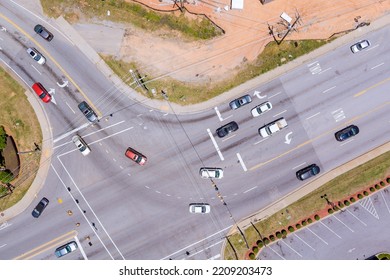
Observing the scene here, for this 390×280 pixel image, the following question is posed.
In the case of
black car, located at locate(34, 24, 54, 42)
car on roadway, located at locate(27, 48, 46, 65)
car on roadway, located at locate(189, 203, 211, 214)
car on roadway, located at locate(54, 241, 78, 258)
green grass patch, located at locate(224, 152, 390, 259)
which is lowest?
green grass patch, located at locate(224, 152, 390, 259)

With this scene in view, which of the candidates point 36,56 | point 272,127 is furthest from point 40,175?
point 272,127

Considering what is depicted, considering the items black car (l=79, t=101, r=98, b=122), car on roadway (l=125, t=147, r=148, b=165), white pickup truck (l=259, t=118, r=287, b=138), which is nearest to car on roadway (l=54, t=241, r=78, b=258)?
car on roadway (l=125, t=147, r=148, b=165)

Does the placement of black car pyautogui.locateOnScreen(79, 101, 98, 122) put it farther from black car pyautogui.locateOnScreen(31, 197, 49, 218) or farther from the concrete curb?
black car pyautogui.locateOnScreen(31, 197, 49, 218)

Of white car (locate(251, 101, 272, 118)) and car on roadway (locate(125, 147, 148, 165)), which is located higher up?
car on roadway (locate(125, 147, 148, 165))

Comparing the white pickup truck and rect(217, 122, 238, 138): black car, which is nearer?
the white pickup truck

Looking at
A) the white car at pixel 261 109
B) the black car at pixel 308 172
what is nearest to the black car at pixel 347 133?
the black car at pixel 308 172

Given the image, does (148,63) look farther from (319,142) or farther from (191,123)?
(319,142)

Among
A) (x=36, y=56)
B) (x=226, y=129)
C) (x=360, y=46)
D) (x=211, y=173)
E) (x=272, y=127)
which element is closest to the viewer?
(x=211, y=173)

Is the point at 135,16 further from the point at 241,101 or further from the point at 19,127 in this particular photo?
the point at 19,127
